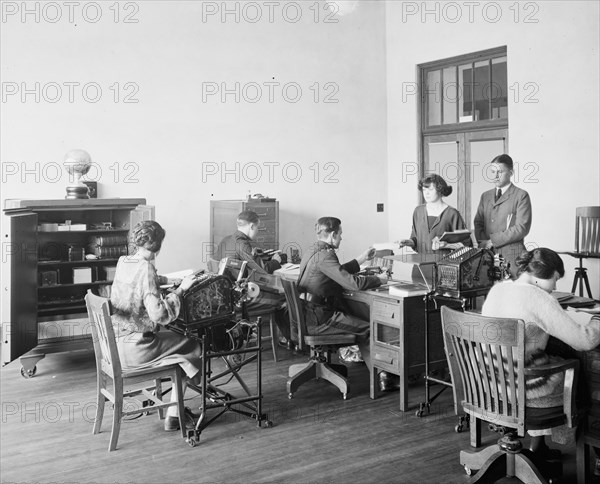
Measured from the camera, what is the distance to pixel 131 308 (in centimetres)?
415

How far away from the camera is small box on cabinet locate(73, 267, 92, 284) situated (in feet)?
20.9

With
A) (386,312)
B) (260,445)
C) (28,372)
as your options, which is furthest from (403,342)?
(28,372)

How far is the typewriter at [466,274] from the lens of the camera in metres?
4.16

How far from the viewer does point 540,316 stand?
318cm

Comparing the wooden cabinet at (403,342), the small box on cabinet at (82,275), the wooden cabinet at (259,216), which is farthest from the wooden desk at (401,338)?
the small box on cabinet at (82,275)

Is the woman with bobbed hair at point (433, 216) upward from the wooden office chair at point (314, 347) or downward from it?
upward

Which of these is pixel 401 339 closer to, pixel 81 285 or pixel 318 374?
pixel 318 374

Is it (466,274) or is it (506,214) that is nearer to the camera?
(466,274)

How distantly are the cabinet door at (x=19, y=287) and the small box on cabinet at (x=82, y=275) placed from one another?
55cm

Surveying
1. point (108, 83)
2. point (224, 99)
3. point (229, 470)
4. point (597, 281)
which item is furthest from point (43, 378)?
point (597, 281)

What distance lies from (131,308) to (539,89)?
17.0 ft

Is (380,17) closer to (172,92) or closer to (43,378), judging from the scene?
(172,92)

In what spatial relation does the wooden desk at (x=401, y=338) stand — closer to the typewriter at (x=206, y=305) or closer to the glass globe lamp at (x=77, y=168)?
the typewriter at (x=206, y=305)

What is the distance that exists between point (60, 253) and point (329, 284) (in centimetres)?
284
